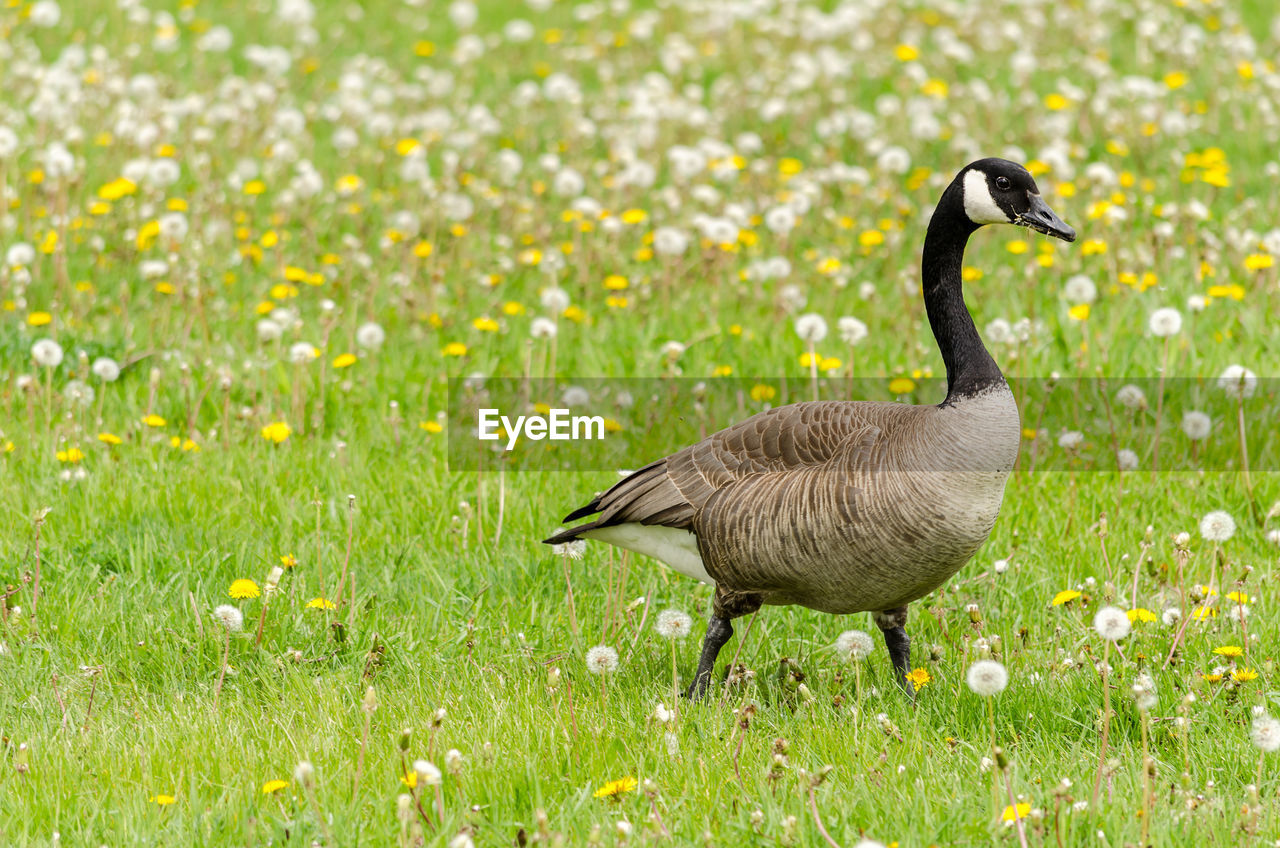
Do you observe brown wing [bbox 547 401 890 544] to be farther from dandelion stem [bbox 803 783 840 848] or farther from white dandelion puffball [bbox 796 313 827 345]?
white dandelion puffball [bbox 796 313 827 345]

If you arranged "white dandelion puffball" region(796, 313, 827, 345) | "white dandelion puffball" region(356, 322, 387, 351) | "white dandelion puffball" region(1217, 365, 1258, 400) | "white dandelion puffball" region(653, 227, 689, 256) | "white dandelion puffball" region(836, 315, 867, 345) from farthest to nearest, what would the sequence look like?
"white dandelion puffball" region(653, 227, 689, 256)
"white dandelion puffball" region(356, 322, 387, 351)
"white dandelion puffball" region(836, 315, 867, 345)
"white dandelion puffball" region(796, 313, 827, 345)
"white dandelion puffball" region(1217, 365, 1258, 400)

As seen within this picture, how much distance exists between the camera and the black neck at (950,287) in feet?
15.1

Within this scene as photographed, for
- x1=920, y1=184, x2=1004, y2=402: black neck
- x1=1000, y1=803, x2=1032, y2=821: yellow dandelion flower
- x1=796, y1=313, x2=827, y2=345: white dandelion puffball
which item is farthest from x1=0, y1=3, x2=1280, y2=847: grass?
x1=920, y1=184, x2=1004, y2=402: black neck

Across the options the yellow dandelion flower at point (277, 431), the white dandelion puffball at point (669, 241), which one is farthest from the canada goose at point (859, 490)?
the white dandelion puffball at point (669, 241)

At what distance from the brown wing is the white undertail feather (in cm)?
6

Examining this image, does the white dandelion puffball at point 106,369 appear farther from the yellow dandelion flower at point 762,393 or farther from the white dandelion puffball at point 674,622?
the white dandelion puffball at point 674,622

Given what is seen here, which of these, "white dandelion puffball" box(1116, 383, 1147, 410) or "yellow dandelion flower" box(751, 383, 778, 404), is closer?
"white dandelion puffball" box(1116, 383, 1147, 410)

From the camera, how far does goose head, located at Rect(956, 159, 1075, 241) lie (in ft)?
15.0

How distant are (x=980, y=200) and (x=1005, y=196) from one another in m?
0.08

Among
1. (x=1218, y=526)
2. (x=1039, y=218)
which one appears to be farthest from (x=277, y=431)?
(x=1218, y=526)

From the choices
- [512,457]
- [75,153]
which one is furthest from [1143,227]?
[75,153]

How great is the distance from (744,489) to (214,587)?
2177mm

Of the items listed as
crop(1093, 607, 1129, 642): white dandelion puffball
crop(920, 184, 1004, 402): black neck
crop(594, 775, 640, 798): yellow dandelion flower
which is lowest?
crop(594, 775, 640, 798): yellow dandelion flower

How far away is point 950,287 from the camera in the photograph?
4.73 m
